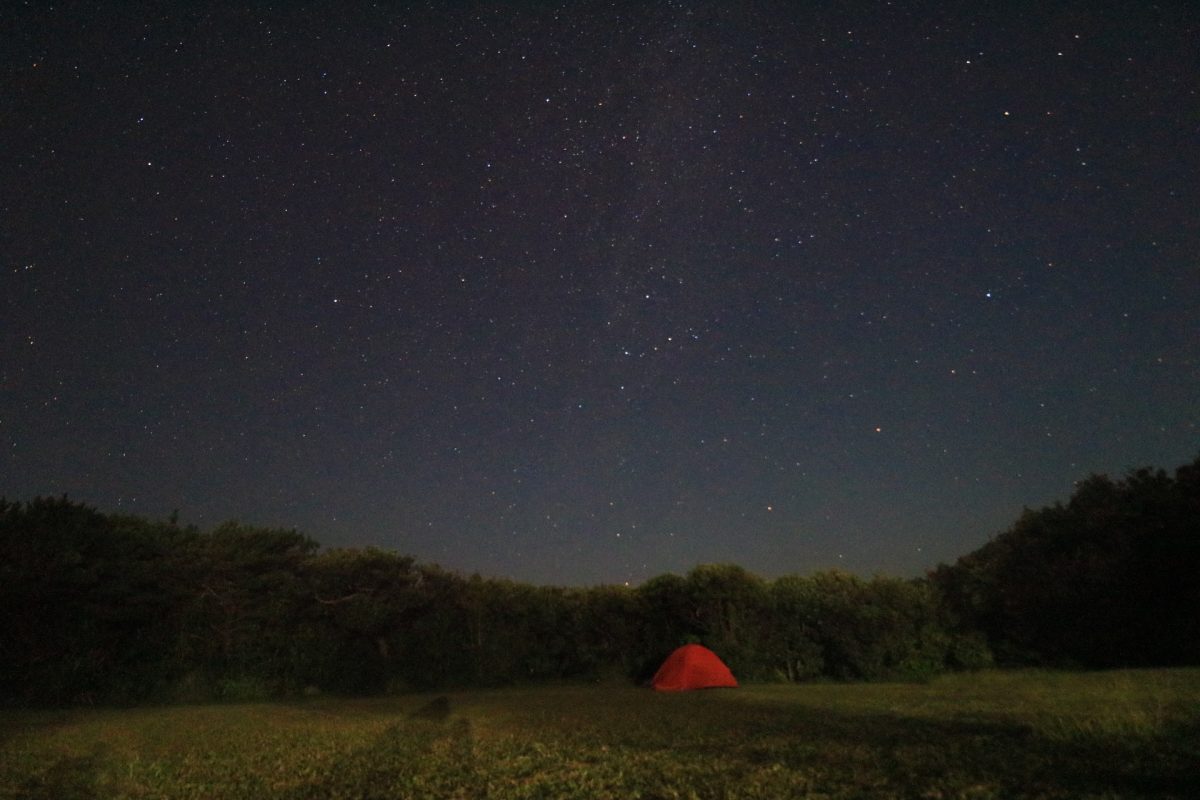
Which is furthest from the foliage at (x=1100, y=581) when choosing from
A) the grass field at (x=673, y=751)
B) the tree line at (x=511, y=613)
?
the grass field at (x=673, y=751)

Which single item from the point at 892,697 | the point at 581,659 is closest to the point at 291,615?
the point at 581,659

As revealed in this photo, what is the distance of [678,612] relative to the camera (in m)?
29.9

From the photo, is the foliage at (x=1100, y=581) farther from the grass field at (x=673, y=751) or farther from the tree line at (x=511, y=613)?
the grass field at (x=673, y=751)

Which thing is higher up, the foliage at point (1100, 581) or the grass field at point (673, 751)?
the foliage at point (1100, 581)

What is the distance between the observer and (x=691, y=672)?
23609mm

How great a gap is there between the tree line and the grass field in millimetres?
7815

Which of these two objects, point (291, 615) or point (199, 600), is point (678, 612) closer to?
point (291, 615)

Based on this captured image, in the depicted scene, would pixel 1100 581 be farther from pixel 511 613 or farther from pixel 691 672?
pixel 511 613

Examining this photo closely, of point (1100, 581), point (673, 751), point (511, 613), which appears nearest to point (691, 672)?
point (511, 613)

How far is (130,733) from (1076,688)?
59.8 feet

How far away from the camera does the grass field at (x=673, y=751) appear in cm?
716

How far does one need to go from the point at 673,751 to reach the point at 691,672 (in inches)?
571

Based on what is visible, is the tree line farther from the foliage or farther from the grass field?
the grass field

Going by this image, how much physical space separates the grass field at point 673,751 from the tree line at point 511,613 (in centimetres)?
781
